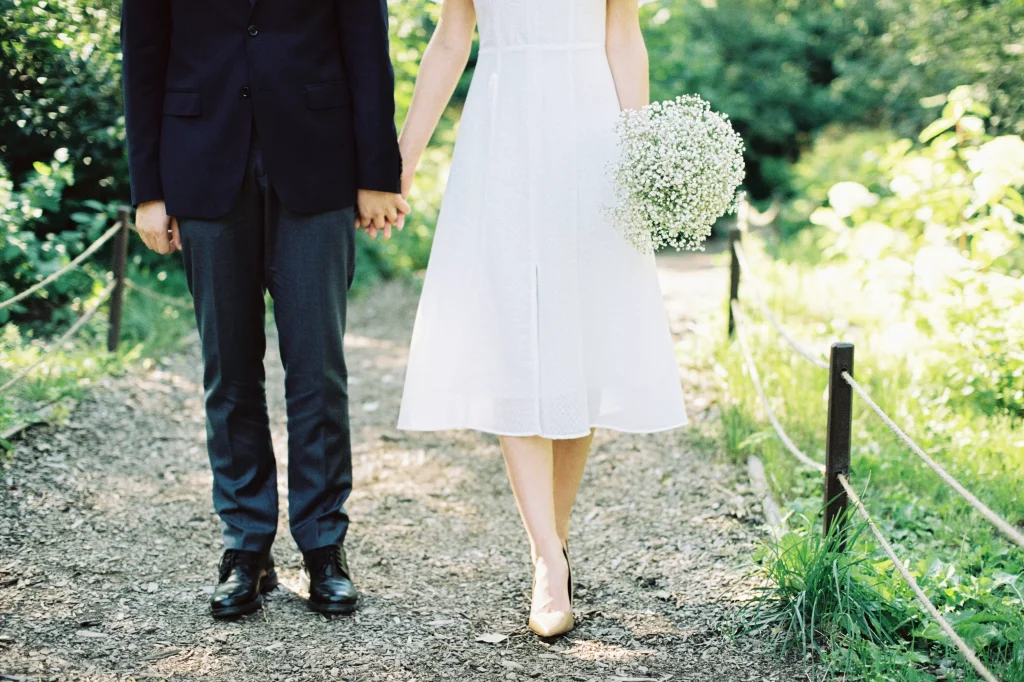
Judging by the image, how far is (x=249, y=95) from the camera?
2713 mm

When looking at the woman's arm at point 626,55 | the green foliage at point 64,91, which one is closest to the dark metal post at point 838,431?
the woman's arm at point 626,55

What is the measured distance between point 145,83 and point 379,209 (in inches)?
27.5

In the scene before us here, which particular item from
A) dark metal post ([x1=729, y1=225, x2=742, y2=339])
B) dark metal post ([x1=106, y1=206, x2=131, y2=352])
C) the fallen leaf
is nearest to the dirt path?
the fallen leaf

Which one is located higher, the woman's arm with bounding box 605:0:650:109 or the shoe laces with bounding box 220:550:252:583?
the woman's arm with bounding box 605:0:650:109

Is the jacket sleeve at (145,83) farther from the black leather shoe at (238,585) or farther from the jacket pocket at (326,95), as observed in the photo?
the black leather shoe at (238,585)

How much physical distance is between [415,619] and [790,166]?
10.5 meters

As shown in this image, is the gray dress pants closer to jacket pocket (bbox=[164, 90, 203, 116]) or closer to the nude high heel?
jacket pocket (bbox=[164, 90, 203, 116])

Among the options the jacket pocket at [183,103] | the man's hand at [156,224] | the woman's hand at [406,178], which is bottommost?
the man's hand at [156,224]

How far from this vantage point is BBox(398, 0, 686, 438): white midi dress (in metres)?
2.81

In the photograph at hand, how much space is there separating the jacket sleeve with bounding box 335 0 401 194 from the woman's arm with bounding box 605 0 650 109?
63cm

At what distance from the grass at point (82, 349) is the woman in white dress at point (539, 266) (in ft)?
6.78

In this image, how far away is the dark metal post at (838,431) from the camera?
294 cm

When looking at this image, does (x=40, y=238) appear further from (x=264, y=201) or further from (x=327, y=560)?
(x=327, y=560)

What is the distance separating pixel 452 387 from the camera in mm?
2918
